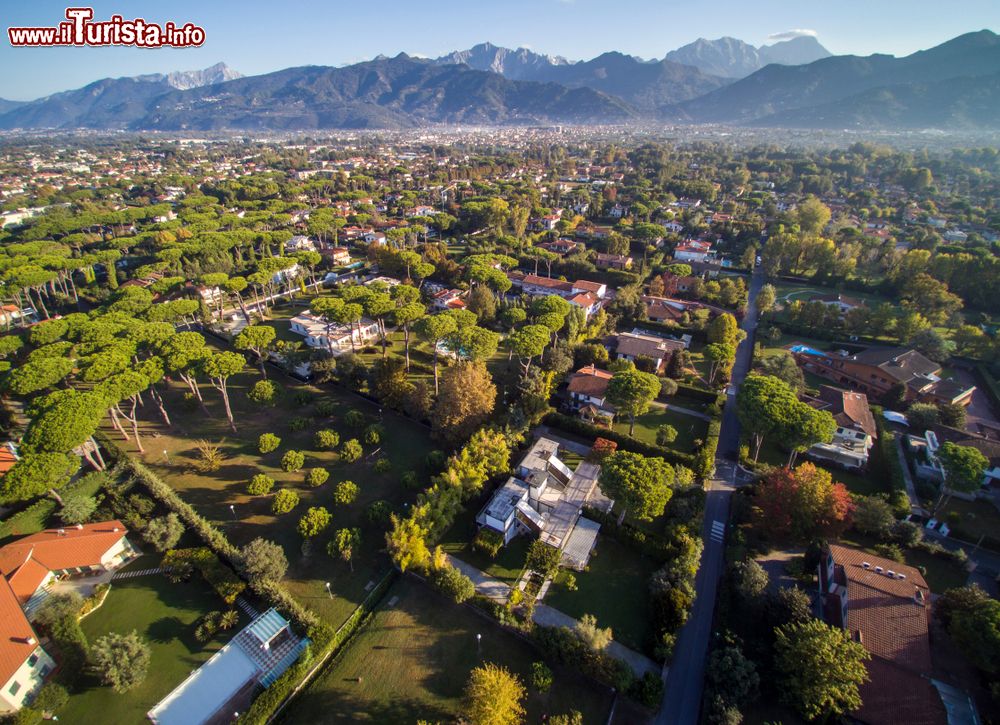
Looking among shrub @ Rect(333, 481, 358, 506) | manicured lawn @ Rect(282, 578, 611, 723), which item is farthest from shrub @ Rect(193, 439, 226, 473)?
manicured lawn @ Rect(282, 578, 611, 723)

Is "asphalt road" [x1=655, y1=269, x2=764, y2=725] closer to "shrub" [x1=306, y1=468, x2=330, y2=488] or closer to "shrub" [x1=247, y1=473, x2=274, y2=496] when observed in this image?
"shrub" [x1=306, y1=468, x2=330, y2=488]

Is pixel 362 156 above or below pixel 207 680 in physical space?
above

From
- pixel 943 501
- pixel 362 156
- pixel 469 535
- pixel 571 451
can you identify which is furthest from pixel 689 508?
pixel 362 156

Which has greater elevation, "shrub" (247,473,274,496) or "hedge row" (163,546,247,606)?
"shrub" (247,473,274,496)

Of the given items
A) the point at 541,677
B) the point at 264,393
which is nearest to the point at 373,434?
the point at 264,393

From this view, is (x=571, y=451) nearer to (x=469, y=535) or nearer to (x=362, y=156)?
(x=469, y=535)

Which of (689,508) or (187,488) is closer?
(689,508)
